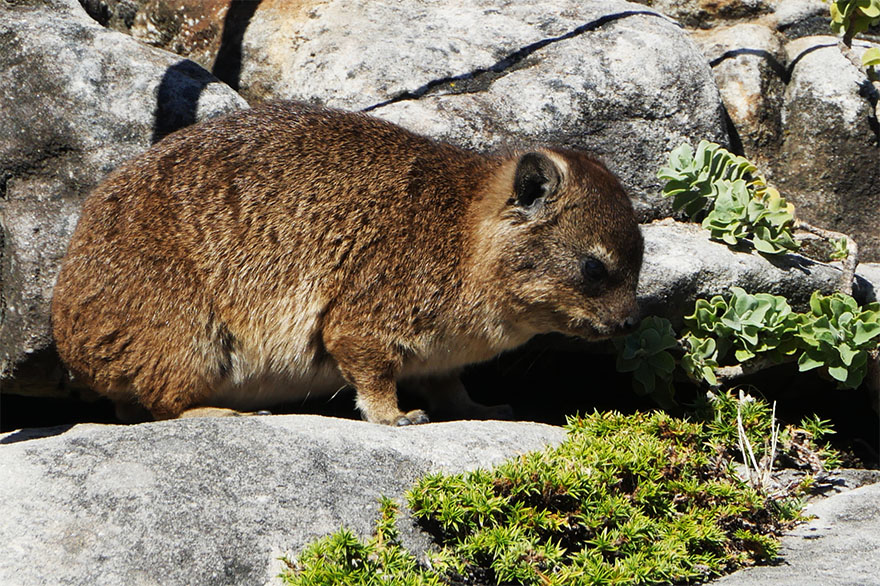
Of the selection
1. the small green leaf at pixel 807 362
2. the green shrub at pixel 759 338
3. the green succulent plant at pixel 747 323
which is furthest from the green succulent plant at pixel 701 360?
the small green leaf at pixel 807 362

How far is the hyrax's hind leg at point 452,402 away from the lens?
6559mm

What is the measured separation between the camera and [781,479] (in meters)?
5.71

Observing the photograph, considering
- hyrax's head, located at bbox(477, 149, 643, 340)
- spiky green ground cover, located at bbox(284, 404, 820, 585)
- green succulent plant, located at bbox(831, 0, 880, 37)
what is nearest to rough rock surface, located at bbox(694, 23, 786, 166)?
green succulent plant, located at bbox(831, 0, 880, 37)

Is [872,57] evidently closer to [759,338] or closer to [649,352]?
[759,338]

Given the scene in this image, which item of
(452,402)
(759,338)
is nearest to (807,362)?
(759,338)

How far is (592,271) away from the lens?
5770 millimetres

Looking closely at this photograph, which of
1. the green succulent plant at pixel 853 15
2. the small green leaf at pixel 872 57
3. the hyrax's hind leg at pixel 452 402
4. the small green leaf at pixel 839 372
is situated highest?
the green succulent plant at pixel 853 15

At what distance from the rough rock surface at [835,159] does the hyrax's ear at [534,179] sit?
312cm

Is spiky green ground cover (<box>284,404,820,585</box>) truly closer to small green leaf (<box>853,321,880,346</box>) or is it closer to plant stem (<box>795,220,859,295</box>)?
small green leaf (<box>853,321,880,346</box>)

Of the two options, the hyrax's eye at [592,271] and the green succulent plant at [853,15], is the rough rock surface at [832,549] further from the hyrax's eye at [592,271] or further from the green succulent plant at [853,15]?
the green succulent plant at [853,15]

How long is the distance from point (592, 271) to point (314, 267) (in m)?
1.68

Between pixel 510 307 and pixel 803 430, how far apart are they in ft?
6.27

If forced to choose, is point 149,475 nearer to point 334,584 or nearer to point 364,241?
point 334,584

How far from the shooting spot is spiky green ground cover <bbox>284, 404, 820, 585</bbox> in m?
3.97
